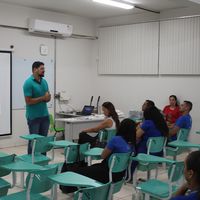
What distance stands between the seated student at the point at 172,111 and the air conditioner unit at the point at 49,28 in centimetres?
A: 292

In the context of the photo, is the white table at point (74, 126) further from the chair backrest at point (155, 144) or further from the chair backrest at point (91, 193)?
the chair backrest at point (91, 193)

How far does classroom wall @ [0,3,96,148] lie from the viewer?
7371 millimetres

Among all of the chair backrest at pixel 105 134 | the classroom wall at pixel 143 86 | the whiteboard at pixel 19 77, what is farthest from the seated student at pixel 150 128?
the whiteboard at pixel 19 77

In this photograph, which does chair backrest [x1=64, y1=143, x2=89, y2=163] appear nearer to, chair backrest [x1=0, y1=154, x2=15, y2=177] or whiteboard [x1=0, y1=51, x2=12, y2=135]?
chair backrest [x1=0, y1=154, x2=15, y2=177]

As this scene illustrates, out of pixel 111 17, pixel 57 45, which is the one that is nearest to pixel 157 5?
pixel 111 17

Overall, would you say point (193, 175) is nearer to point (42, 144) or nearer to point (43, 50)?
point (42, 144)

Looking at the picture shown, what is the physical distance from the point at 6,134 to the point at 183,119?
3.82 m

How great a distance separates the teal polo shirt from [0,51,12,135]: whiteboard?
6.85 ft

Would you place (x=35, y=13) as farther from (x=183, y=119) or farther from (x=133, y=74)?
(x=183, y=119)

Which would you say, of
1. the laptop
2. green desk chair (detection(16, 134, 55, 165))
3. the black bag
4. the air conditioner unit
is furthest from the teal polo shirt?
Answer: the laptop

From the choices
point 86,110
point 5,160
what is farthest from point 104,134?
point 86,110

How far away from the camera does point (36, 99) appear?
530 cm

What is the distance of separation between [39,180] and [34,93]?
2620 mm

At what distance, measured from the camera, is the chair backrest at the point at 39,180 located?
2.85m
